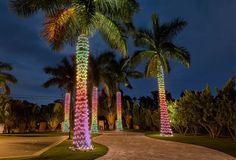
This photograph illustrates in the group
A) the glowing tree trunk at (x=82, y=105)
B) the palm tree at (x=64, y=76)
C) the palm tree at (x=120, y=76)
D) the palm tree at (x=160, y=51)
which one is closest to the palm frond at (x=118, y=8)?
the glowing tree trunk at (x=82, y=105)

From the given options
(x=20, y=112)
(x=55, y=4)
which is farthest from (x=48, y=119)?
(x=55, y=4)

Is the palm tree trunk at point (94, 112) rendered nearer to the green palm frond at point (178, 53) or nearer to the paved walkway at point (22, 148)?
the green palm frond at point (178, 53)

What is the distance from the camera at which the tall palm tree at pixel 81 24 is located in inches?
610

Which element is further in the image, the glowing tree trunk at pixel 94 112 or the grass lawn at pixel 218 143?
the glowing tree trunk at pixel 94 112

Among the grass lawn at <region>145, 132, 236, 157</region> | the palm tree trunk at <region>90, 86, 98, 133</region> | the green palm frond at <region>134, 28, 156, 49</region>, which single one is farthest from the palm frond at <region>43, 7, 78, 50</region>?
the palm tree trunk at <region>90, 86, 98, 133</region>

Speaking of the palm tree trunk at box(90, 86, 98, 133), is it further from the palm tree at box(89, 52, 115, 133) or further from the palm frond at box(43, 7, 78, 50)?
the palm frond at box(43, 7, 78, 50)

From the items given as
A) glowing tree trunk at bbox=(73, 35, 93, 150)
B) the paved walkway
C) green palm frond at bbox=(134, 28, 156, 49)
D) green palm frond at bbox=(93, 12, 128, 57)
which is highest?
green palm frond at bbox=(134, 28, 156, 49)

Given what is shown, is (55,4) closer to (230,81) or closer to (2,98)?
(230,81)

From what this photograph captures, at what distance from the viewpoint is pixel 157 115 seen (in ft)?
117

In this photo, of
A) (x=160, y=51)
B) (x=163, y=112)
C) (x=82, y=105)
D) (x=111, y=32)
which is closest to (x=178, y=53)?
(x=160, y=51)

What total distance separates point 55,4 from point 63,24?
1.17 m

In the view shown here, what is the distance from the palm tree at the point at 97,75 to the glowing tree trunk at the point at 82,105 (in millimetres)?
17043

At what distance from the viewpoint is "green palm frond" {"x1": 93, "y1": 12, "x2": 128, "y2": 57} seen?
16.9 meters

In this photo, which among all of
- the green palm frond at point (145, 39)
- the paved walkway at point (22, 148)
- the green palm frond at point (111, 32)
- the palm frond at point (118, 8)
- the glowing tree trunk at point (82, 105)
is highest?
the green palm frond at point (145, 39)
